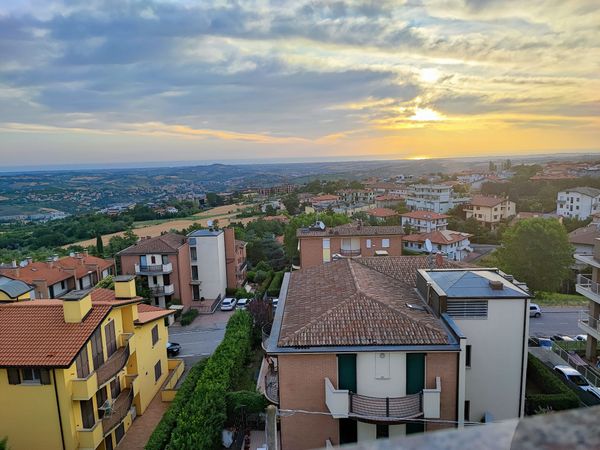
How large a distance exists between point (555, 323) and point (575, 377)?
8.43 m

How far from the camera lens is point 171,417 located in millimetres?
14555

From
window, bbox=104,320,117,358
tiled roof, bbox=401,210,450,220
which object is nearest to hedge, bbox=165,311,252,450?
window, bbox=104,320,117,358

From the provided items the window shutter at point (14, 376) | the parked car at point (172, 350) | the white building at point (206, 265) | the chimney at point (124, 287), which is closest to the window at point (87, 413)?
the window shutter at point (14, 376)

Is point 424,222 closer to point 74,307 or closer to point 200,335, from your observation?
point 200,335

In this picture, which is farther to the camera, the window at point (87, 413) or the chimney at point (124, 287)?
the chimney at point (124, 287)

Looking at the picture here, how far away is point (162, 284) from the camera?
97.3 feet

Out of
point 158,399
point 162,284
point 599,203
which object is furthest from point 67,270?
point 599,203

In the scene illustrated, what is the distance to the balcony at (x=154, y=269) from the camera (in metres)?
29.3

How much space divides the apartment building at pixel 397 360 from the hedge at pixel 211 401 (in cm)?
188

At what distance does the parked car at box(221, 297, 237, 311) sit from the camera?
29.8 metres

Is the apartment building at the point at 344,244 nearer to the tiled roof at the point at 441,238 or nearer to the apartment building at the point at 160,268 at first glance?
the apartment building at the point at 160,268

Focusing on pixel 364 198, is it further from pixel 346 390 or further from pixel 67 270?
pixel 346 390

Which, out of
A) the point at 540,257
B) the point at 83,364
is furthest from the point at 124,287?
the point at 540,257

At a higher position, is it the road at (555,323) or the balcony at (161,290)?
the balcony at (161,290)
